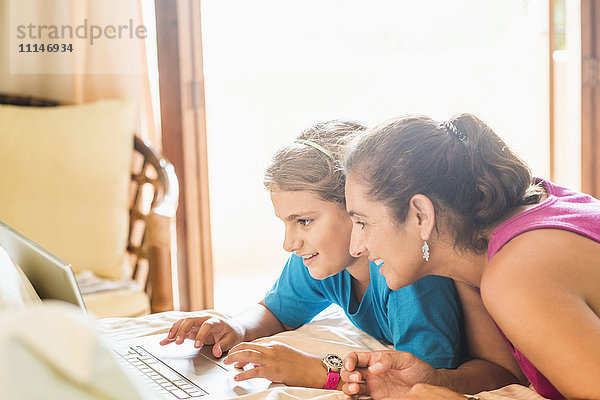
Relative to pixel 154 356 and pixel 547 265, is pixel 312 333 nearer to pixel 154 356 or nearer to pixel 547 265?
pixel 154 356

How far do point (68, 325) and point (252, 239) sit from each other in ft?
10.6

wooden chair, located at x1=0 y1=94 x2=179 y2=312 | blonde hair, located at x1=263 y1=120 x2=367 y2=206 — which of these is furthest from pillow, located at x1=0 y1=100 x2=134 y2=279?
blonde hair, located at x1=263 y1=120 x2=367 y2=206

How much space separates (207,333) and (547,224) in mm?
701

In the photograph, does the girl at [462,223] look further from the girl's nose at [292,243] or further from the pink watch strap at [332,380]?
the girl's nose at [292,243]

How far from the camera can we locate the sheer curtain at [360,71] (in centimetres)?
305

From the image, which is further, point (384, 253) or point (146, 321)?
point (146, 321)

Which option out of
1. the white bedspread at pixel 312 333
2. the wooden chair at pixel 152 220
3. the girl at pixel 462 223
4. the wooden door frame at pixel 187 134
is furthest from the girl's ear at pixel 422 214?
the wooden door frame at pixel 187 134

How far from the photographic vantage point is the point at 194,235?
114 inches

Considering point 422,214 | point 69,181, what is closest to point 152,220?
point 69,181

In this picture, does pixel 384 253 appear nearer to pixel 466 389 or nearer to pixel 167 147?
pixel 466 389

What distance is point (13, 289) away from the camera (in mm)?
742

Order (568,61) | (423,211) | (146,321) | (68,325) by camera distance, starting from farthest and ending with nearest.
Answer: (568,61) < (146,321) < (423,211) < (68,325)

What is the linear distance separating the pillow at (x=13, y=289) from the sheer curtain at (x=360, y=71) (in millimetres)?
2145

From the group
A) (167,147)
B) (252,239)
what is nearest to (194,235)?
(167,147)
